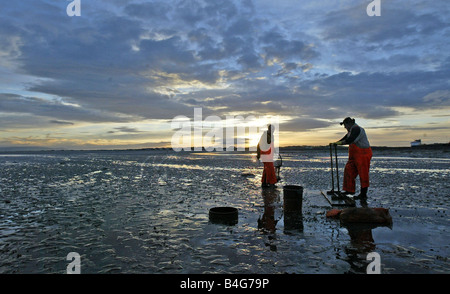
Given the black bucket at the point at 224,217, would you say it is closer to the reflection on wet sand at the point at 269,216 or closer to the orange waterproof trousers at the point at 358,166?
the reflection on wet sand at the point at 269,216

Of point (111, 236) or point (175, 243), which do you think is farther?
point (111, 236)

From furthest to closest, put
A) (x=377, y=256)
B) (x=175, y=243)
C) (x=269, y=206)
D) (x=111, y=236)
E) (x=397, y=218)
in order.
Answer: (x=269, y=206) < (x=397, y=218) < (x=111, y=236) < (x=175, y=243) < (x=377, y=256)

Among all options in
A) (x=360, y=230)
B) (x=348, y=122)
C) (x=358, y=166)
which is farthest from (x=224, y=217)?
(x=348, y=122)

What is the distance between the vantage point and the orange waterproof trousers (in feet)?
30.8

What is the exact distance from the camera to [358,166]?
948 centimetres

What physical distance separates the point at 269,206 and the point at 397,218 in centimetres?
387

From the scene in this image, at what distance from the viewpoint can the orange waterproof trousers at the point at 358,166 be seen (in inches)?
370

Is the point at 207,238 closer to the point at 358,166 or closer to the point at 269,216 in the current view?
the point at 269,216

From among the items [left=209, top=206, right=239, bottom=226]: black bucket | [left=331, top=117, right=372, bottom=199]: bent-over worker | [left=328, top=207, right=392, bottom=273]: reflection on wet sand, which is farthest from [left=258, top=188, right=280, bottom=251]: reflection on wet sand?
[left=331, top=117, right=372, bottom=199]: bent-over worker

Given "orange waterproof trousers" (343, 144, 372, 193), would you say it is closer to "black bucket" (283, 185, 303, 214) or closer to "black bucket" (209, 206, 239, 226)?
"black bucket" (283, 185, 303, 214)

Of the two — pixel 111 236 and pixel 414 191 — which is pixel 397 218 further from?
pixel 111 236

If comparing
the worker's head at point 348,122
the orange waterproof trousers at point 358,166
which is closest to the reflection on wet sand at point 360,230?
the orange waterproof trousers at point 358,166

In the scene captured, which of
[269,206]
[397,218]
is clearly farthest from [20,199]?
[397,218]
